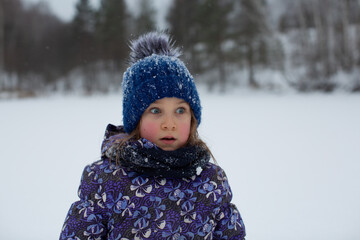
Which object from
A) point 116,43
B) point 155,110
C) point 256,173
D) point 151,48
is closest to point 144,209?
Result: point 155,110

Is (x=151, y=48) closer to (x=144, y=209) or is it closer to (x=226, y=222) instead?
(x=144, y=209)

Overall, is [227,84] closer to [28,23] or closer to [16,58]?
[16,58]

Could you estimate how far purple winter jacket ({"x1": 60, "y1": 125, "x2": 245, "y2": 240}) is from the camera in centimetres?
106

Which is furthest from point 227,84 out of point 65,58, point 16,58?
point 16,58

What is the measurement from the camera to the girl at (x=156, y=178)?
1.06 m

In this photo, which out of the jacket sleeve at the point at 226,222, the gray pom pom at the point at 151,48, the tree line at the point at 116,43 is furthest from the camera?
the tree line at the point at 116,43

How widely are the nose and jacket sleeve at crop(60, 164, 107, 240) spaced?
317mm

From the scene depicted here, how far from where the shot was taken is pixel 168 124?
3.66 feet

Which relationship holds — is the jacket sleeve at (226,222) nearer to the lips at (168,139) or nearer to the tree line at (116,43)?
the lips at (168,139)

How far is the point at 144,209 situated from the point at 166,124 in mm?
324

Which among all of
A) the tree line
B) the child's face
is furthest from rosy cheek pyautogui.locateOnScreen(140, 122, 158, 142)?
the tree line

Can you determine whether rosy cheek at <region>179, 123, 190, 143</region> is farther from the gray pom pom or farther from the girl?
the gray pom pom

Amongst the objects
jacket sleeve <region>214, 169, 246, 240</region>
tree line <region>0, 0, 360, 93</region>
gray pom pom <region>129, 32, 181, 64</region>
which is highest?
tree line <region>0, 0, 360, 93</region>

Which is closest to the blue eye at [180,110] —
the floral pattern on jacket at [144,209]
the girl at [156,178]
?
the girl at [156,178]
